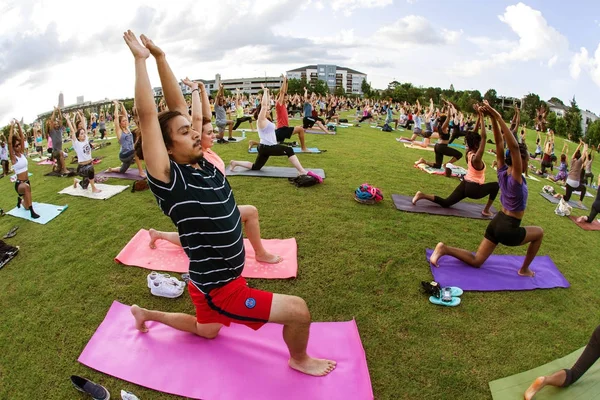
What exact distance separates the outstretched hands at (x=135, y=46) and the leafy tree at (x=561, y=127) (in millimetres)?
46689

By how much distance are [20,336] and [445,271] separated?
5076 millimetres

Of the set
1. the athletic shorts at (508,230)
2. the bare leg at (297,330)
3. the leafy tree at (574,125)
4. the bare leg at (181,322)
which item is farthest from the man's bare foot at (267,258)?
the leafy tree at (574,125)

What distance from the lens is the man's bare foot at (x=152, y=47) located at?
7.82ft

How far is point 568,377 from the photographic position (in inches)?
115

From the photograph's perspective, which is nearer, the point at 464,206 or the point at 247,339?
the point at 247,339

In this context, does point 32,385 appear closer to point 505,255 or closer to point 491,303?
point 491,303

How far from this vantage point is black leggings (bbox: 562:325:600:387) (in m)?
2.80

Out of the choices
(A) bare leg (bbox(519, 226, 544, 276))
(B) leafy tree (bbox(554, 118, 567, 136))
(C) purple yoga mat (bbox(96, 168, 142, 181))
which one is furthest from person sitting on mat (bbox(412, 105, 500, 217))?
(B) leafy tree (bbox(554, 118, 567, 136))

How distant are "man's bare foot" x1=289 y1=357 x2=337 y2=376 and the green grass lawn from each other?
45cm

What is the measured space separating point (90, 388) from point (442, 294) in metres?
3.71

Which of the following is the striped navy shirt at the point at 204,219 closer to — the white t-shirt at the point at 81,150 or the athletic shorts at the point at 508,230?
the athletic shorts at the point at 508,230

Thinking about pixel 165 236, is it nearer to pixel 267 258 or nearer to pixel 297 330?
pixel 267 258

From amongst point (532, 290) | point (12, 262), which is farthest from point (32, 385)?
point (532, 290)

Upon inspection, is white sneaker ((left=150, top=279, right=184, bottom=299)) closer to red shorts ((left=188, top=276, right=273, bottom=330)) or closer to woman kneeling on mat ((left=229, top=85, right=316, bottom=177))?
red shorts ((left=188, top=276, right=273, bottom=330))
